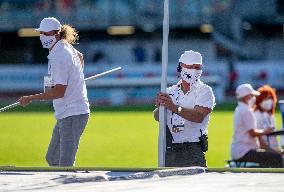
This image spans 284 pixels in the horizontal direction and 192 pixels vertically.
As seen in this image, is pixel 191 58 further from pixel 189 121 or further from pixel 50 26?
pixel 50 26

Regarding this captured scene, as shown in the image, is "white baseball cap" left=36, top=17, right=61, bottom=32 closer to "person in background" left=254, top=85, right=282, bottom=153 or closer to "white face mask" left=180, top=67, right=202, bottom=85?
"white face mask" left=180, top=67, right=202, bottom=85

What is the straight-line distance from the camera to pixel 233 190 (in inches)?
263

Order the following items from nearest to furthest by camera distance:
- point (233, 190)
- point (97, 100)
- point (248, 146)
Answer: point (233, 190) < point (248, 146) < point (97, 100)

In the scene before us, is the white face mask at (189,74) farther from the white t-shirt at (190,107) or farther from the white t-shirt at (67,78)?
the white t-shirt at (67,78)

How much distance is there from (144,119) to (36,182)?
20664mm

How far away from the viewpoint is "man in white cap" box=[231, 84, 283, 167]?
41.0 ft

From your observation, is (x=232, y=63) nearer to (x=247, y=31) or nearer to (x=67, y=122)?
(x=247, y=31)

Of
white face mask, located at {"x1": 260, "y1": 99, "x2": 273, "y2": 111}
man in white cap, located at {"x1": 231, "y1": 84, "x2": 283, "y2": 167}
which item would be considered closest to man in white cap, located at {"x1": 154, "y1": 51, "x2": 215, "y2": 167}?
man in white cap, located at {"x1": 231, "y1": 84, "x2": 283, "y2": 167}

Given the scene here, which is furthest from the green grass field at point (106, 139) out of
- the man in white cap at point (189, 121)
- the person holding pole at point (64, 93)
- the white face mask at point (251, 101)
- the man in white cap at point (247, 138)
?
the man in white cap at point (189, 121)

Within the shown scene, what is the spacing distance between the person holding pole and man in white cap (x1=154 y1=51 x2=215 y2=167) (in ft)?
2.65

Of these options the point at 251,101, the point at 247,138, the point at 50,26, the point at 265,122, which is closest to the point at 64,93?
the point at 50,26

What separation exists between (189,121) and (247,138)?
3.03 m

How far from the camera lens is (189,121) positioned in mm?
9797

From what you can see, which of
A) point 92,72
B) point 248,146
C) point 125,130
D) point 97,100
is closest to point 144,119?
point 125,130
